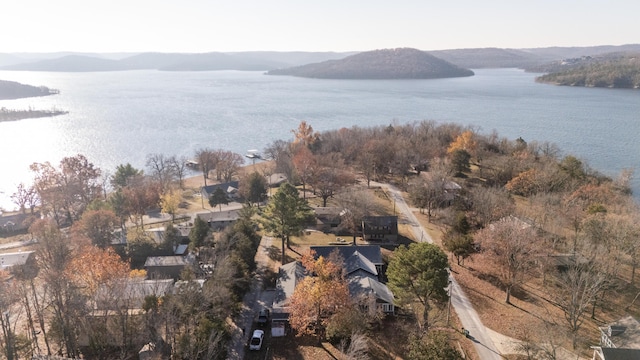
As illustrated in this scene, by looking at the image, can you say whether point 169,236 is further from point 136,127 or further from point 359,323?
point 136,127

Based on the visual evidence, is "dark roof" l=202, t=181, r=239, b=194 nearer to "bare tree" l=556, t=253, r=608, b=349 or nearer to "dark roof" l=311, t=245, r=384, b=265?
"dark roof" l=311, t=245, r=384, b=265

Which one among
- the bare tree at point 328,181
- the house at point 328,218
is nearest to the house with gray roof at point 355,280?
the house at point 328,218

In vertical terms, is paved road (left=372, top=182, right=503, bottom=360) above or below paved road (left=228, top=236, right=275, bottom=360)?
above

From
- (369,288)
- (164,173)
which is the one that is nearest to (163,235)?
(369,288)

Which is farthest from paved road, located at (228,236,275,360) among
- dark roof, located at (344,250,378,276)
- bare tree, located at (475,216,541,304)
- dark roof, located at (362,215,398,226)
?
bare tree, located at (475,216,541,304)

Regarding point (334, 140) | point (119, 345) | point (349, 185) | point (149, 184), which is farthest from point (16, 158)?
Result: point (119, 345)

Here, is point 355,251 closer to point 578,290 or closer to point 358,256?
point 358,256
